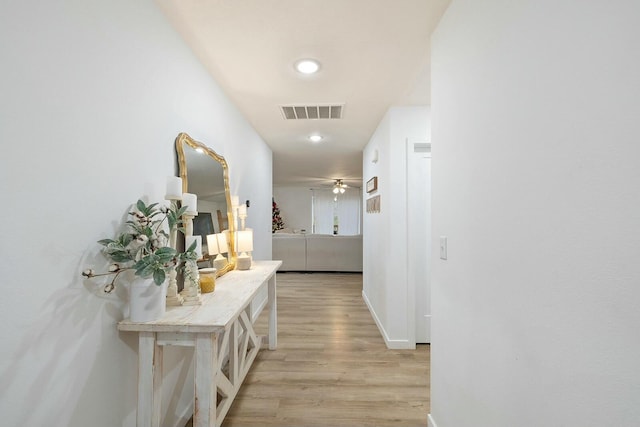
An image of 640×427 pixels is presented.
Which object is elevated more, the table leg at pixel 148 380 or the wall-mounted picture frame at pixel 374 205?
the wall-mounted picture frame at pixel 374 205

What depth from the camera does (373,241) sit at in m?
3.91

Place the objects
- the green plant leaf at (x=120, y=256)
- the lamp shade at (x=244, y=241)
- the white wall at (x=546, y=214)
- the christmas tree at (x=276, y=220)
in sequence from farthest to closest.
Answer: the christmas tree at (x=276, y=220) < the lamp shade at (x=244, y=241) < the green plant leaf at (x=120, y=256) < the white wall at (x=546, y=214)

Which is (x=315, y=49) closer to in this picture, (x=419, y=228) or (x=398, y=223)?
(x=398, y=223)

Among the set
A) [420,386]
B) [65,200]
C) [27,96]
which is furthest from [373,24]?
[420,386]

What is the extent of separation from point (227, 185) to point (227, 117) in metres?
0.62

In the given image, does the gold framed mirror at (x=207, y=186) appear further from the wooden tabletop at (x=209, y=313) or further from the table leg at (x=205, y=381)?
the table leg at (x=205, y=381)

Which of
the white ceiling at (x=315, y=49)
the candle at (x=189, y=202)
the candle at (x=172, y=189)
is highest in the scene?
the white ceiling at (x=315, y=49)

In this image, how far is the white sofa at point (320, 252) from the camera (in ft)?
22.1

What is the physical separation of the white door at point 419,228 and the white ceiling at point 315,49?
543mm

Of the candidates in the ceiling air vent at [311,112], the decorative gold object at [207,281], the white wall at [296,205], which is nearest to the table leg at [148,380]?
the decorative gold object at [207,281]

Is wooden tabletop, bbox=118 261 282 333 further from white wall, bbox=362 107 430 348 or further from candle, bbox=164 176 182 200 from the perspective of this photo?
white wall, bbox=362 107 430 348

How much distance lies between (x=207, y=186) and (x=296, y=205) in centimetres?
819

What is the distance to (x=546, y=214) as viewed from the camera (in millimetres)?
810

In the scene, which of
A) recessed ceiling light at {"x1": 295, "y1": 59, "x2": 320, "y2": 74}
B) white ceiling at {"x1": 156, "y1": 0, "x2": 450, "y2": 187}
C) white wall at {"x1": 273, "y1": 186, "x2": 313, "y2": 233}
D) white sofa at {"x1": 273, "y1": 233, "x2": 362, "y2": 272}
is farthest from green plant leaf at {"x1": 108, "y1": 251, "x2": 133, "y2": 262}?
white wall at {"x1": 273, "y1": 186, "x2": 313, "y2": 233}
